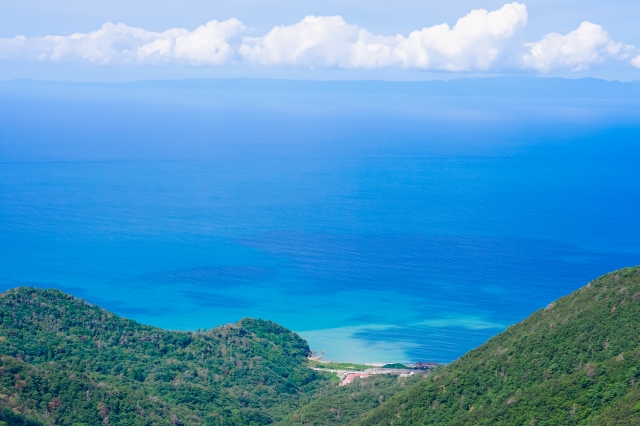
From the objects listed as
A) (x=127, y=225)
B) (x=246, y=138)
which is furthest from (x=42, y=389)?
(x=246, y=138)

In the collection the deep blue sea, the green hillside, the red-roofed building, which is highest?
the deep blue sea

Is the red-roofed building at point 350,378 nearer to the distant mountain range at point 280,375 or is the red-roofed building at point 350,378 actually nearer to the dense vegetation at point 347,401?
the distant mountain range at point 280,375

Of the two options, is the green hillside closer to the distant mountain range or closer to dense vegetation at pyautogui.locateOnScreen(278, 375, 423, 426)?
the distant mountain range

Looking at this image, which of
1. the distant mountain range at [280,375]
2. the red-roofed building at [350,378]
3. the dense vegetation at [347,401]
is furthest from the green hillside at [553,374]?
the red-roofed building at [350,378]

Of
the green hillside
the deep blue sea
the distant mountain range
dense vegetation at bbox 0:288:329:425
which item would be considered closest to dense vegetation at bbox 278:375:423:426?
the distant mountain range

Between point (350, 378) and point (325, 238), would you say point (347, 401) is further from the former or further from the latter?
point (325, 238)
